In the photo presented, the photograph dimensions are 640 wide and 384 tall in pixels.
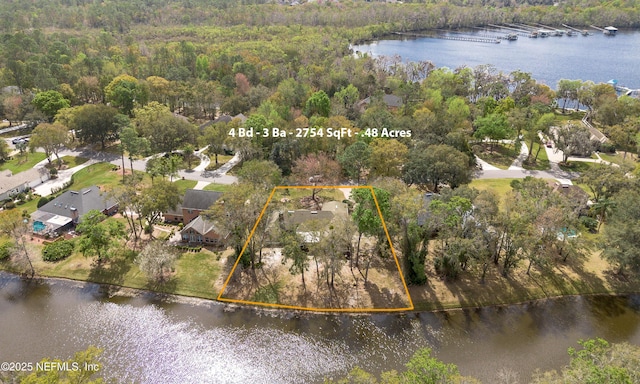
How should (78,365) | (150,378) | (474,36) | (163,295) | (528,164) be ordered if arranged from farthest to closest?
(474,36)
(528,164)
(163,295)
(150,378)
(78,365)

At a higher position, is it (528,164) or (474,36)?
(474,36)

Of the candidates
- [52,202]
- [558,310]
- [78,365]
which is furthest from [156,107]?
[558,310]

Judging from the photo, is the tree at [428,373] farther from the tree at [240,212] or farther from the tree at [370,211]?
the tree at [240,212]

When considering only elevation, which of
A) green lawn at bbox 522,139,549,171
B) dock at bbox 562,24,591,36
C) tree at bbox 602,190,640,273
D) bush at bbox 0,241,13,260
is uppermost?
dock at bbox 562,24,591,36

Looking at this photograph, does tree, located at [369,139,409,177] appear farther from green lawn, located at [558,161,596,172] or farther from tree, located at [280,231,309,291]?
green lawn, located at [558,161,596,172]

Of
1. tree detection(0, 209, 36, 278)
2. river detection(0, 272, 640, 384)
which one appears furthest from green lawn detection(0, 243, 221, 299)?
tree detection(0, 209, 36, 278)

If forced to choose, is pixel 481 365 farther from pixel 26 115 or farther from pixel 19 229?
pixel 26 115
